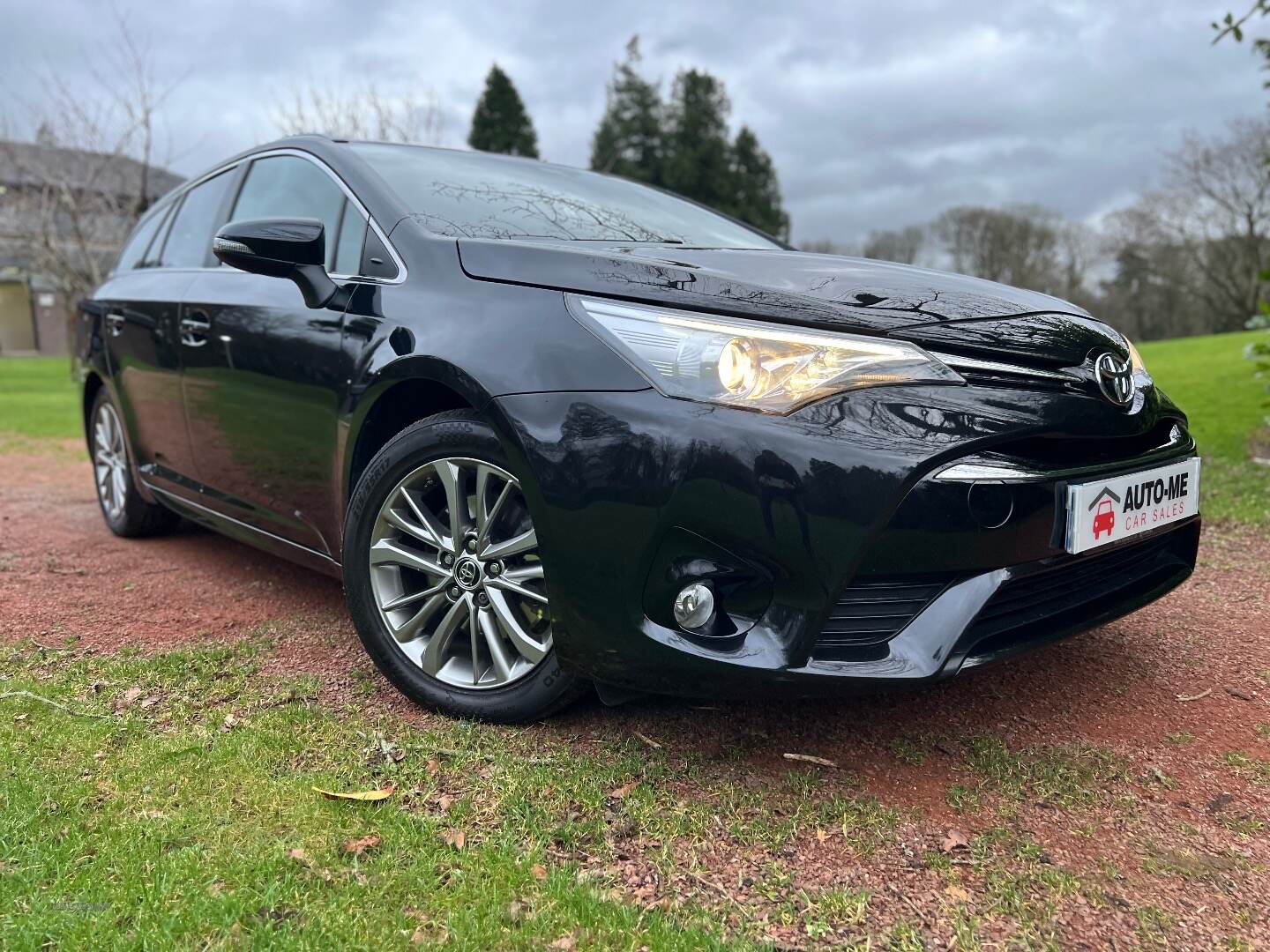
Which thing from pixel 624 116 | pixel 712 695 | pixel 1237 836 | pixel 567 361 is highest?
pixel 624 116

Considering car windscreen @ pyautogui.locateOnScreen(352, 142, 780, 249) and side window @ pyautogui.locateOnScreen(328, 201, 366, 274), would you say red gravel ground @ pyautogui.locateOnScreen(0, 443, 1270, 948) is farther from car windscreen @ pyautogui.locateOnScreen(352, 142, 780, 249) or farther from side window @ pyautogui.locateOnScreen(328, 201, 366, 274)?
car windscreen @ pyautogui.locateOnScreen(352, 142, 780, 249)

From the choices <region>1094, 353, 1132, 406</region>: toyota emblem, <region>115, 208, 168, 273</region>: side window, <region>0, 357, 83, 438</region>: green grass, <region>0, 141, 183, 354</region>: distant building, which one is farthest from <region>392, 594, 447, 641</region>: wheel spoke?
<region>0, 141, 183, 354</region>: distant building

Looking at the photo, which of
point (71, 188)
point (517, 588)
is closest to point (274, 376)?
point (517, 588)

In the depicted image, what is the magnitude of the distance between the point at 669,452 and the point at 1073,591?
106 cm

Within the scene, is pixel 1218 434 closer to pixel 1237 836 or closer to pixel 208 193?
pixel 1237 836

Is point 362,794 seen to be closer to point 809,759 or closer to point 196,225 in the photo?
point 809,759

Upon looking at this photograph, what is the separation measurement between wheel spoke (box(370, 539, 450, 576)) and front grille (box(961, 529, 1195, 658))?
49.7 inches

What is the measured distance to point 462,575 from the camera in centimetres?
235

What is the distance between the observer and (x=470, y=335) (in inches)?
89.1

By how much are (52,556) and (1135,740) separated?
13.6ft

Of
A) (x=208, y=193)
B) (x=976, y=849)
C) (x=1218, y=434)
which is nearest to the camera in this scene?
(x=976, y=849)

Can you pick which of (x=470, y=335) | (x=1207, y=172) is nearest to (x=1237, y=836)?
(x=470, y=335)

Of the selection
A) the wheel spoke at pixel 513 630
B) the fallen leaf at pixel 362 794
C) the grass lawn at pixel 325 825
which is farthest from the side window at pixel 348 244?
the fallen leaf at pixel 362 794

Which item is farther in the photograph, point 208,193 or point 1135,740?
point 208,193
